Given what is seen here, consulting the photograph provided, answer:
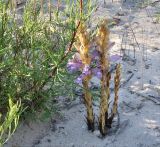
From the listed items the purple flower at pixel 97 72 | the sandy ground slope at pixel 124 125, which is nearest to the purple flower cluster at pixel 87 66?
the purple flower at pixel 97 72

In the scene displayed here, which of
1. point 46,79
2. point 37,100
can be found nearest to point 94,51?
point 46,79

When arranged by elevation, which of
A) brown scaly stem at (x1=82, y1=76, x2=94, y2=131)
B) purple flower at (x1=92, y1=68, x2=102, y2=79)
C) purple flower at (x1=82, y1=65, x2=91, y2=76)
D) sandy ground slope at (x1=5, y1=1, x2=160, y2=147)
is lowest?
sandy ground slope at (x1=5, y1=1, x2=160, y2=147)

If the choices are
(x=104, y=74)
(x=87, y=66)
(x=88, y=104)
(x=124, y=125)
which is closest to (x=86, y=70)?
(x=87, y=66)

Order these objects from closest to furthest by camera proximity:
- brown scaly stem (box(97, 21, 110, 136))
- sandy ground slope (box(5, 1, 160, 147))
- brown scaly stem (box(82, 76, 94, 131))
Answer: brown scaly stem (box(97, 21, 110, 136)), brown scaly stem (box(82, 76, 94, 131)), sandy ground slope (box(5, 1, 160, 147))

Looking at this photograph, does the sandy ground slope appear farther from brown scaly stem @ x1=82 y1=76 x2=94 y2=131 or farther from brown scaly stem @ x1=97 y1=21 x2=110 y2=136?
brown scaly stem @ x1=97 y1=21 x2=110 y2=136

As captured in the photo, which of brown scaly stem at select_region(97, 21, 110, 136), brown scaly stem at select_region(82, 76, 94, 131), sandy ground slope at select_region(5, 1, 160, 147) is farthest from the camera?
sandy ground slope at select_region(5, 1, 160, 147)

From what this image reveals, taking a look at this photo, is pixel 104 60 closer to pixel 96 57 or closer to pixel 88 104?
pixel 96 57

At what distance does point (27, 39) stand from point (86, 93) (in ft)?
1.75

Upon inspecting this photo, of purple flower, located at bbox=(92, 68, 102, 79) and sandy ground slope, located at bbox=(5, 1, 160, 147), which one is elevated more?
purple flower, located at bbox=(92, 68, 102, 79)

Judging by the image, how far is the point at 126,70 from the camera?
334cm

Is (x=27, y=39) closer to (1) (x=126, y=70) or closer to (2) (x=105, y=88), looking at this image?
(2) (x=105, y=88)

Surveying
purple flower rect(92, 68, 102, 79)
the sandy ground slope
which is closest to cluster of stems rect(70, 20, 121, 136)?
purple flower rect(92, 68, 102, 79)

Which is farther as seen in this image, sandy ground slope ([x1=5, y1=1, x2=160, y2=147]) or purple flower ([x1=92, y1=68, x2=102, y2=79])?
sandy ground slope ([x1=5, y1=1, x2=160, y2=147])

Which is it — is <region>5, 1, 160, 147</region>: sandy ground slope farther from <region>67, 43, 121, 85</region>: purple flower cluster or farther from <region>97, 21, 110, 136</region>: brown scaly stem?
<region>67, 43, 121, 85</region>: purple flower cluster
